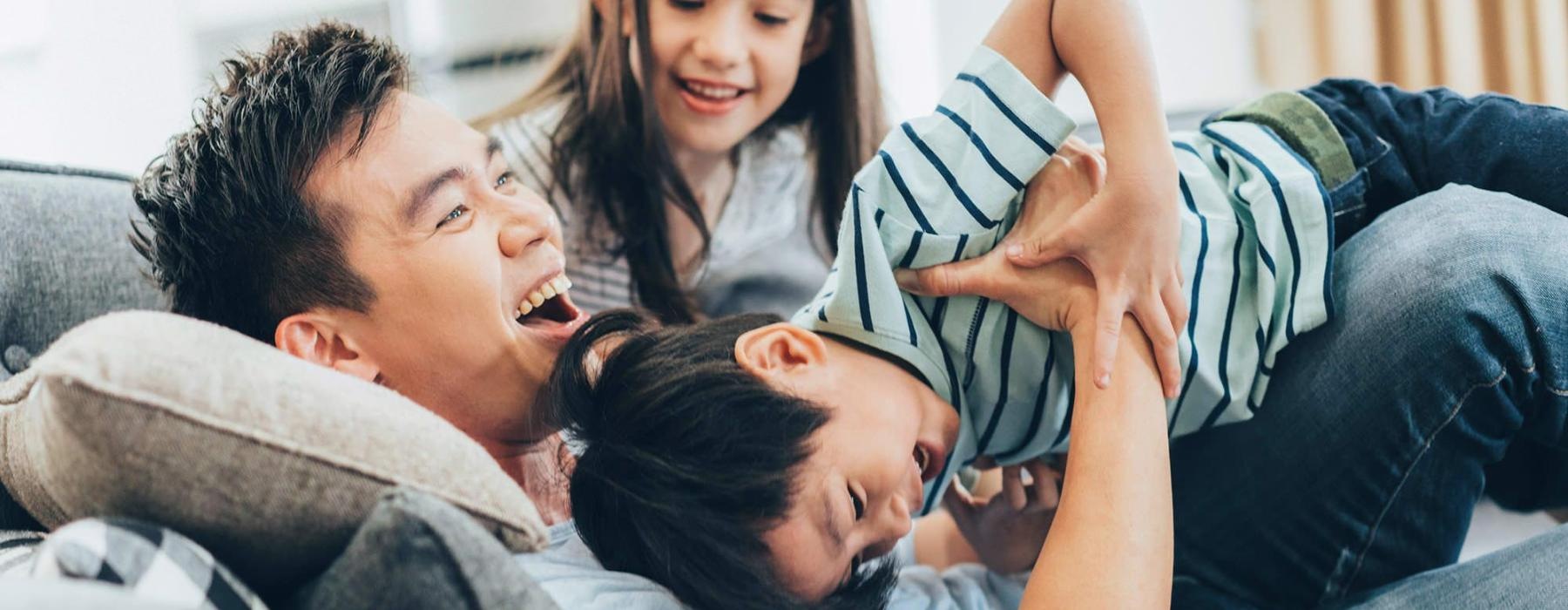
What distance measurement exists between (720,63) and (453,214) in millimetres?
520

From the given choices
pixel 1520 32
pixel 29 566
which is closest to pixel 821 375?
pixel 29 566

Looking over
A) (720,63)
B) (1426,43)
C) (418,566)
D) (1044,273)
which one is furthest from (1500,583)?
(1426,43)

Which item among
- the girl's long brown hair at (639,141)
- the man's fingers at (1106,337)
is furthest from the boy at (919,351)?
the girl's long brown hair at (639,141)

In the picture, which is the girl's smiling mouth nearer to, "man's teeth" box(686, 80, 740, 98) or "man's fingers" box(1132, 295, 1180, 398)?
"man's teeth" box(686, 80, 740, 98)

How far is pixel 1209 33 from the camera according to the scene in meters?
2.90

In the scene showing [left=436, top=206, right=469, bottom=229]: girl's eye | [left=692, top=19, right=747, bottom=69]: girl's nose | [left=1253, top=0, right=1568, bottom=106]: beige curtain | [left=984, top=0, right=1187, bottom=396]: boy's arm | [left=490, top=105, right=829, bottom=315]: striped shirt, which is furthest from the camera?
[left=1253, top=0, right=1568, bottom=106]: beige curtain

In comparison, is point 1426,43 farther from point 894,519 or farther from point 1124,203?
point 894,519

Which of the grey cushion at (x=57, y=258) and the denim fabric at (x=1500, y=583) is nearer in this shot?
the denim fabric at (x=1500, y=583)

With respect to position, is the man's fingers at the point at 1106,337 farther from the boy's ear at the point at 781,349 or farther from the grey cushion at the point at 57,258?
the grey cushion at the point at 57,258

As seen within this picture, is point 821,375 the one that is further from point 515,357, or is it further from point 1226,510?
point 1226,510

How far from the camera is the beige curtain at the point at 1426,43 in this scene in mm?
2396

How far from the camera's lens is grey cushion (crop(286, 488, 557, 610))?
60cm

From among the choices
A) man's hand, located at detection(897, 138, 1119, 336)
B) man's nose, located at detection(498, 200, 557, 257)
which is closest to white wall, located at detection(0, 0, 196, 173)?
man's nose, located at detection(498, 200, 557, 257)

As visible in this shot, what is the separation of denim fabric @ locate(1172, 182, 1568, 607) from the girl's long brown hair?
68cm
